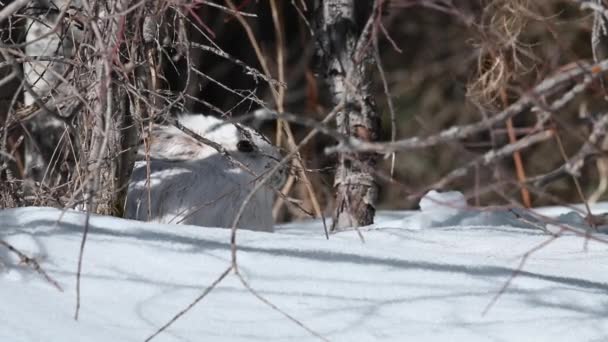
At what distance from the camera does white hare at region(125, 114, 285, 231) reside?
4277 mm

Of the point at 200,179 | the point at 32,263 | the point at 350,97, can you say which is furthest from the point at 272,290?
the point at 350,97

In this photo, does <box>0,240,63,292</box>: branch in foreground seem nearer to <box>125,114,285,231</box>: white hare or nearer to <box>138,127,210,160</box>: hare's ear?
<box>125,114,285,231</box>: white hare

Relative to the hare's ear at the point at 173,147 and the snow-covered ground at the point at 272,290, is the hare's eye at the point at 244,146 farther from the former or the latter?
the snow-covered ground at the point at 272,290

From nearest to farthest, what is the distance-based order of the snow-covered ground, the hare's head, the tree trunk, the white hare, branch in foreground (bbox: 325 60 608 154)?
branch in foreground (bbox: 325 60 608 154), the snow-covered ground, the white hare, the hare's head, the tree trunk

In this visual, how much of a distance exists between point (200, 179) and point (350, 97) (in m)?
0.81

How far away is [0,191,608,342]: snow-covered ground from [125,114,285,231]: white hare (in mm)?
1127

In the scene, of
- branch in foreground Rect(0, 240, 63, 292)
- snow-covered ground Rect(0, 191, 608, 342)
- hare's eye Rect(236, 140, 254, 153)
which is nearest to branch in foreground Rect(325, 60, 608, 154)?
snow-covered ground Rect(0, 191, 608, 342)

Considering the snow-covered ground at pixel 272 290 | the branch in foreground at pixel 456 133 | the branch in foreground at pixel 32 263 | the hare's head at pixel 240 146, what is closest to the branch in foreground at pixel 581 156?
the branch in foreground at pixel 456 133

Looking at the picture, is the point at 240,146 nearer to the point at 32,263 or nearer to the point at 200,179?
the point at 200,179

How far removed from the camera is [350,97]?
478cm

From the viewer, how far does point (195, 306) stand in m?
2.62

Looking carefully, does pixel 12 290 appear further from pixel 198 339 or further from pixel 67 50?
pixel 67 50

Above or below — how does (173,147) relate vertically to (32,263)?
above

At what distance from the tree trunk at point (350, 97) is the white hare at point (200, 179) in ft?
1.07
